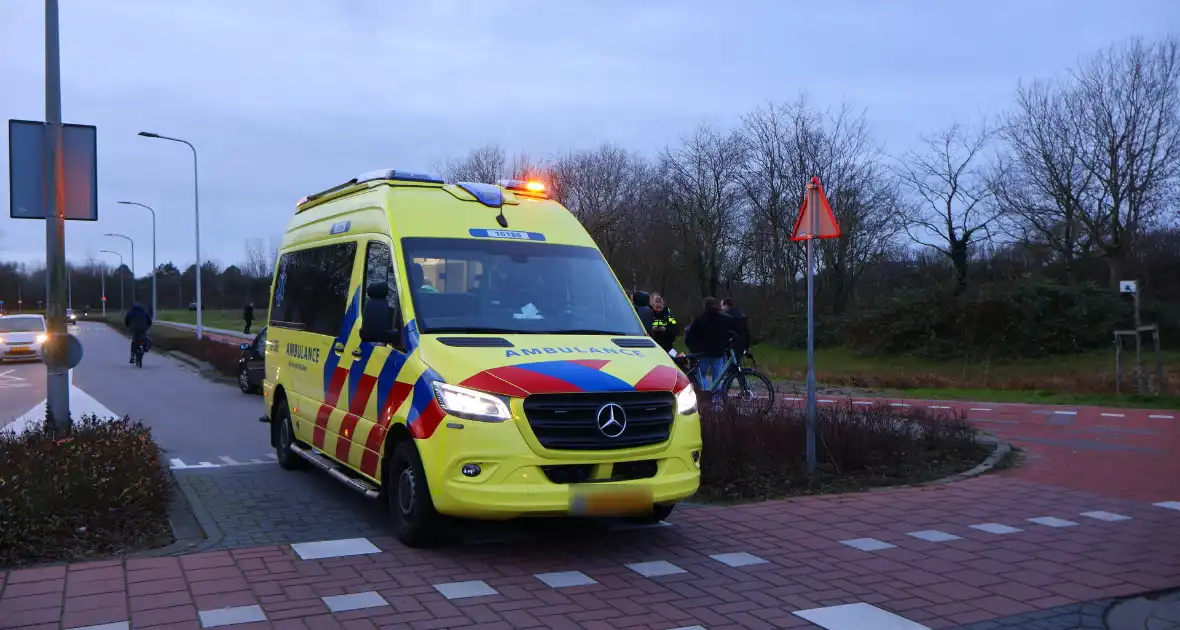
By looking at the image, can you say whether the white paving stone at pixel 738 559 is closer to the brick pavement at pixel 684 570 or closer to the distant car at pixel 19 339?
the brick pavement at pixel 684 570

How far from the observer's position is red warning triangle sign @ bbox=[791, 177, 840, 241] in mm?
8844

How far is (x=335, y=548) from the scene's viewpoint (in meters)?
6.61

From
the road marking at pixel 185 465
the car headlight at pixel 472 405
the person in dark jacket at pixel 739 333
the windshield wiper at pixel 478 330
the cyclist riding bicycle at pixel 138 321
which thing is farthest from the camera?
the cyclist riding bicycle at pixel 138 321

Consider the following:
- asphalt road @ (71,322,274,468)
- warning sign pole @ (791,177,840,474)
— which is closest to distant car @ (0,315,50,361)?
asphalt road @ (71,322,274,468)

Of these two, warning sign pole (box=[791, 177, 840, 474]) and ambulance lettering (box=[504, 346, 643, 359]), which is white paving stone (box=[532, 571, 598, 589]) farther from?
warning sign pole (box=[791, 177, 840, 474])

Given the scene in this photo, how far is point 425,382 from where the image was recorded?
20.6 feet

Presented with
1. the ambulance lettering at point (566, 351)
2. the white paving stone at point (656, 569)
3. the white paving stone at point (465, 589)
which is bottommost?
the white paving stone at point (656, 569)

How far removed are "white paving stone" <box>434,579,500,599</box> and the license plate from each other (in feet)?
2.40

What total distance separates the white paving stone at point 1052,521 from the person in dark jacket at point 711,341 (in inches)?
255

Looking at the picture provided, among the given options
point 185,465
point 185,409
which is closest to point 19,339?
point 185,409

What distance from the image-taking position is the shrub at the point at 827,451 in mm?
8797

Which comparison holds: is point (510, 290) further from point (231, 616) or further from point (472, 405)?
point (231, 616)

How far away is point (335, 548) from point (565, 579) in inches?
68.0

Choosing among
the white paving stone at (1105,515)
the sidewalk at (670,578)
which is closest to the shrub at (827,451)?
the sidewalk at (670,578)
